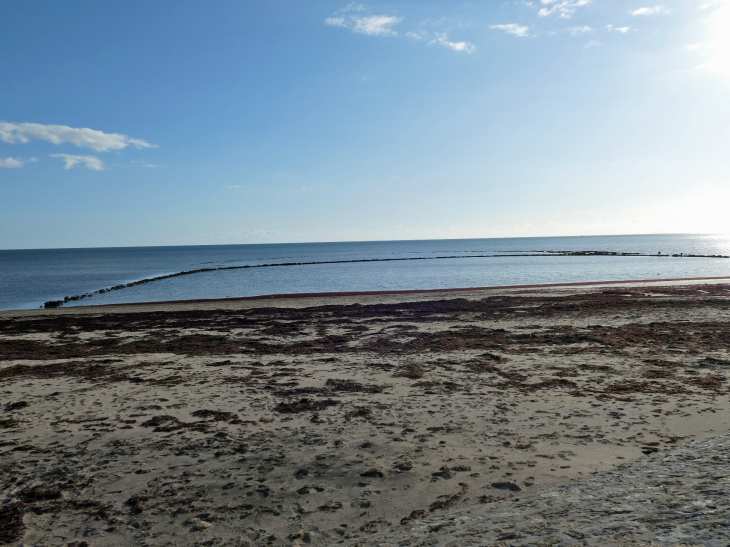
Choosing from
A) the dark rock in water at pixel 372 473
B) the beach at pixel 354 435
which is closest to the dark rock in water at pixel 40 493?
the beach at pixel 354 435

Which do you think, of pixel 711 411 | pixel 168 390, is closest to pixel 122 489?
pixel 168 390

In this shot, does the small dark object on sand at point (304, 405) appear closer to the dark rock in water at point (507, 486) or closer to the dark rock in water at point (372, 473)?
the dark rock in water at point (372, 473)

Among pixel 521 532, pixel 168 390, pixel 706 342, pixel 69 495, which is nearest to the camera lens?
pixel 521 532

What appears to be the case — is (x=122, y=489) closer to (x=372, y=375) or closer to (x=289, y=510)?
(x=289, y=510)

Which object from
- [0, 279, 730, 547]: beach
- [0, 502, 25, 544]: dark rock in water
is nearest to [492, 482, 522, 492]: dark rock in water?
[0, 279, 730, 547]: beach

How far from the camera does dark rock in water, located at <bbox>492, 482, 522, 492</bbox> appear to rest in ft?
17.9

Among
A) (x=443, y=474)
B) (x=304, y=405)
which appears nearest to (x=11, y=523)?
(x=304, y=405)

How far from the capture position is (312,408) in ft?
28.6

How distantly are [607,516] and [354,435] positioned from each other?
Answer: 4.02m

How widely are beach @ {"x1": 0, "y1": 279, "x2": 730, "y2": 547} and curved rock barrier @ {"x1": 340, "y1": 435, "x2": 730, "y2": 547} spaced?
0.11 ft

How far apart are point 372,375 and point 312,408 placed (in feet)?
8.62

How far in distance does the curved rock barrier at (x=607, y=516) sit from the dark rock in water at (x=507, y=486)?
0.52ft

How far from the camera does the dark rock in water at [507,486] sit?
5445 millimetres

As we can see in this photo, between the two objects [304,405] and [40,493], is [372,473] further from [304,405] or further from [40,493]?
[40,493]
